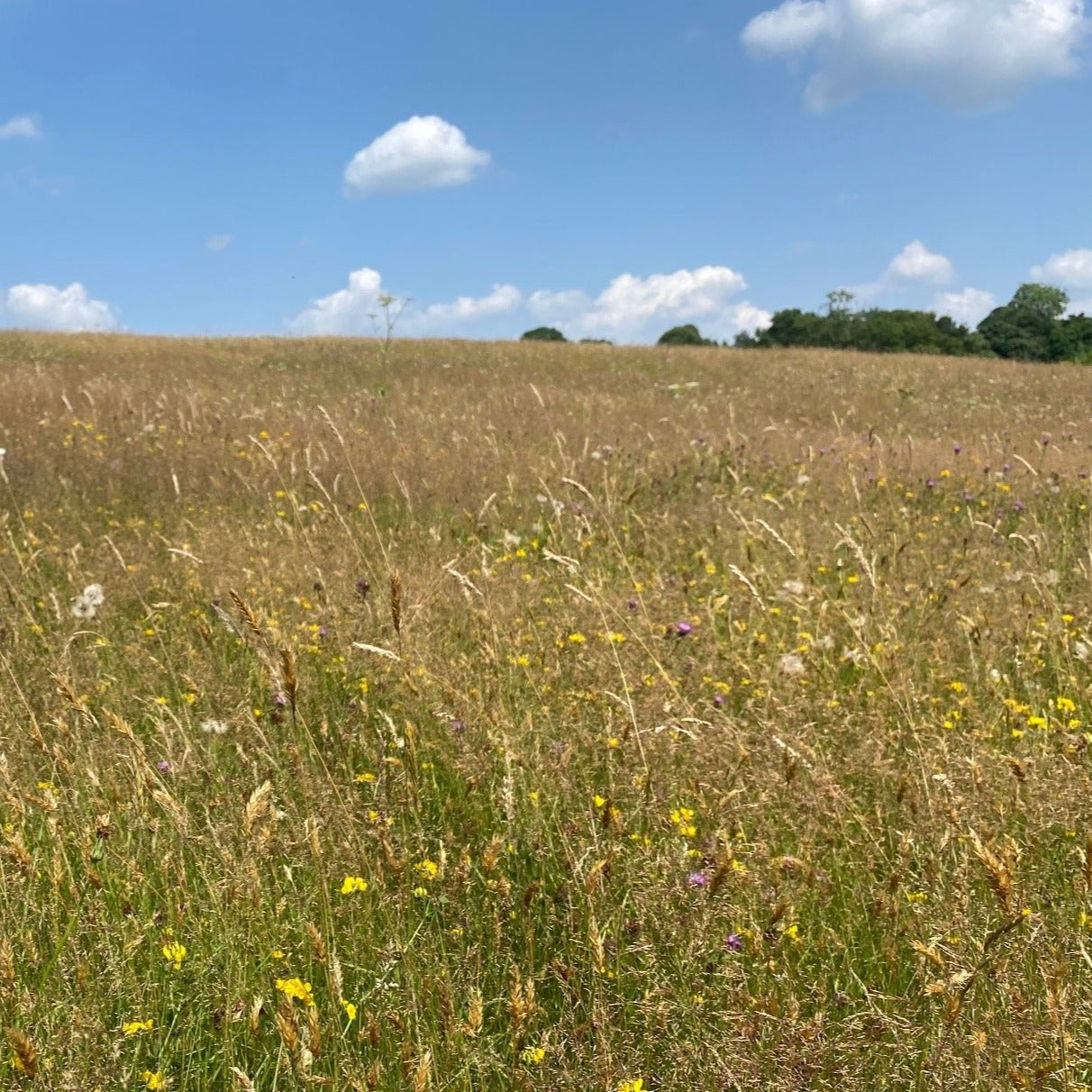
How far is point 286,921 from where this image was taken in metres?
1.78

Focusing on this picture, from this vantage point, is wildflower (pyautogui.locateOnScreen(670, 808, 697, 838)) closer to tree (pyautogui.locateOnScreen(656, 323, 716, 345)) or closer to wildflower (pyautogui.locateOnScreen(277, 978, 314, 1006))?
wildflower (pyautogui.locateOnScreen(277, 978, 314, 1006))

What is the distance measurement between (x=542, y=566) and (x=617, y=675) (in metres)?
1.75

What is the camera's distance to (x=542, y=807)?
211 cm

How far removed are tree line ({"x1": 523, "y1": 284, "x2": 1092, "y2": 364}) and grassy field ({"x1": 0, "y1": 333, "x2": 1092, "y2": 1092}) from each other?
47.1 metres

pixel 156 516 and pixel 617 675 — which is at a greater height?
pixel 156 516

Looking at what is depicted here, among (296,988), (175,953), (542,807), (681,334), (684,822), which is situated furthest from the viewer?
(681,334)

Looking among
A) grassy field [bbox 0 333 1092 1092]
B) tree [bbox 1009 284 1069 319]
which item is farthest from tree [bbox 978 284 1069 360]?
grassy field [bbox 0 333 1092 1092]

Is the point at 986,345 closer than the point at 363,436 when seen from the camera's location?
No

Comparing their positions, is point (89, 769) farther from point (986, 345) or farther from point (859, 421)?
point (986, 345)

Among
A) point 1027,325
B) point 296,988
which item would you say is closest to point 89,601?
point 296,988

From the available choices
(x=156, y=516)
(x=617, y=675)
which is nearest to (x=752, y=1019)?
(x=617, y=675)

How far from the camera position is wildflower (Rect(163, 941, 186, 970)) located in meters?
1.58

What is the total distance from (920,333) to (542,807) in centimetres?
5918

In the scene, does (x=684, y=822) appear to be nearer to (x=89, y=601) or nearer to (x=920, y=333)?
(x=89, y=601)
